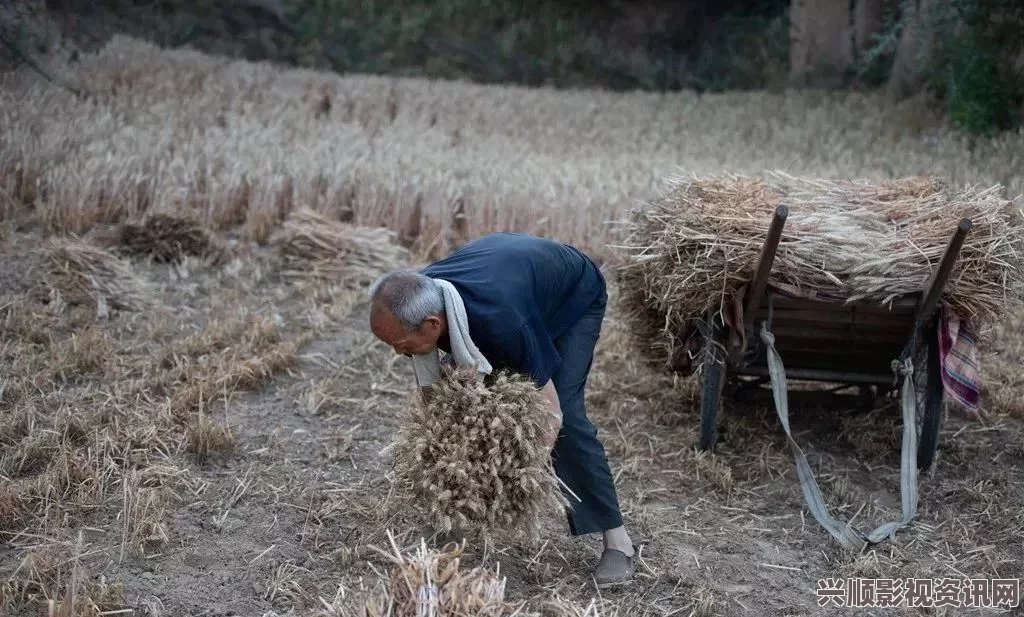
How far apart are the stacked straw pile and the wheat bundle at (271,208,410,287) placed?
243 centimetres

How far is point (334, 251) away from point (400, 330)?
385 cm

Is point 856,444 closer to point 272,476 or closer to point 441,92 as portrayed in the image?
point 272,476

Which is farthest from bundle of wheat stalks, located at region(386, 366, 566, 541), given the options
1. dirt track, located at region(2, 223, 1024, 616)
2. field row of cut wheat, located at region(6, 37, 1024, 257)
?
field row of cut wheat, located at region(6, 37, 1024, 257)

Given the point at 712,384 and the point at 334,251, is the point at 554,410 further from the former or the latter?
the point at 334,251

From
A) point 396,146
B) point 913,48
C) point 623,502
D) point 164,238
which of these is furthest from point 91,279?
point 913,48

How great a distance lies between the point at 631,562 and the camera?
381 centimetres

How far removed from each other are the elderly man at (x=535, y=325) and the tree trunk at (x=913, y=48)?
348 inches

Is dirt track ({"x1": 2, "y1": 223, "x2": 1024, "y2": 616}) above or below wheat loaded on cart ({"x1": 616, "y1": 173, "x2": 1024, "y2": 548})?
below

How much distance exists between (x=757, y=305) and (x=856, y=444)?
1.23 meters

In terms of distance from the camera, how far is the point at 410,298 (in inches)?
119

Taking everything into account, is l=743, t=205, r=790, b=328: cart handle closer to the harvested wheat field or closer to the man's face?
the harvested wheat field

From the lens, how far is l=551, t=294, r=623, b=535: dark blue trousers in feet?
11.9

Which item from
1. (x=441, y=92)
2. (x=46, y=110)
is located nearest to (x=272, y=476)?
(x=46, y=110)

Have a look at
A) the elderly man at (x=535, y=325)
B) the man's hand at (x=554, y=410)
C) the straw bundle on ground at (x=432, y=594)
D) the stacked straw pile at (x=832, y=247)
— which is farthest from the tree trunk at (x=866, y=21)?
the straw bundle on ground at (x=432, y=594)
